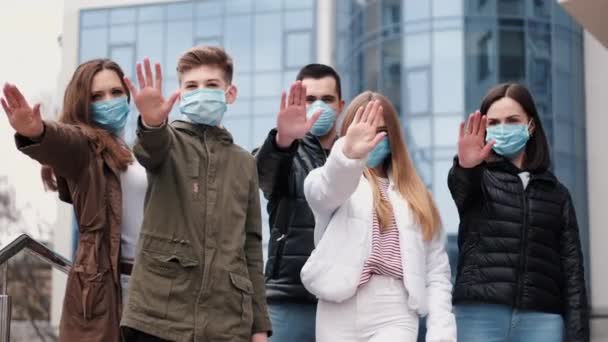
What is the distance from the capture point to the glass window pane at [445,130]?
1092 inches

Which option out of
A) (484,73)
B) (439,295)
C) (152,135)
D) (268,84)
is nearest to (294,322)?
(439,295)

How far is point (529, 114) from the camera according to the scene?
5.86 meters

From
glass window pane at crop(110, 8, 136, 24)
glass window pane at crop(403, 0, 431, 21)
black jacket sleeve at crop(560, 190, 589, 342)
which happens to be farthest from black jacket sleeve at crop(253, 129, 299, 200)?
glass window pane at crop(110, 8, 136, 24)

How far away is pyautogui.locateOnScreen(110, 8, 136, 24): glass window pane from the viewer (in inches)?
1479

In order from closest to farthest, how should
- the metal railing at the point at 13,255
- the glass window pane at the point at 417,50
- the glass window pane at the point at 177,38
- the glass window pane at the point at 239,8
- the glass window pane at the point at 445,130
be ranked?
the metal railing at the point at 13,255, the glass window pane at the point at 445,130, the glass window pane at the point at 417,50, the glass window pane at the point at 239,8, the glass window pane at the point at 177,38

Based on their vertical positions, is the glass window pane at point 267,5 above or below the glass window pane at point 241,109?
above

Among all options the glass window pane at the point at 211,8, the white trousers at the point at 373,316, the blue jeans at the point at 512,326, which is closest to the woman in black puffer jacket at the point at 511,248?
the blue jeans at the point at 512,326

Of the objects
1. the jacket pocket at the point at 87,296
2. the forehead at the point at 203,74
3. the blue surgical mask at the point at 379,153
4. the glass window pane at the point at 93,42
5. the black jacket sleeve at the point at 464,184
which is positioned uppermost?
the glass window pane at the point at 93,42

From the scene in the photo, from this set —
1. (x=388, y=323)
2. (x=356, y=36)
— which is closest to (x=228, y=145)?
(x=388, y=323)

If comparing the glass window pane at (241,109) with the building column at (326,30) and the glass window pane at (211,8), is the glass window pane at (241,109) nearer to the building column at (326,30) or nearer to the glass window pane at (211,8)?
the building column at (326,30)

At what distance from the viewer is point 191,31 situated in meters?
36.2

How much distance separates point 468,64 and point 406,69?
1.94m

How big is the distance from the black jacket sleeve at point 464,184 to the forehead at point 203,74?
1.41 metres

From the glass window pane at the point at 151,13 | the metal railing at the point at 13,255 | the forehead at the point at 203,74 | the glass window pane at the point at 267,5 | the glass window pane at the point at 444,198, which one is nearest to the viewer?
the forehead at the point at 203,74
